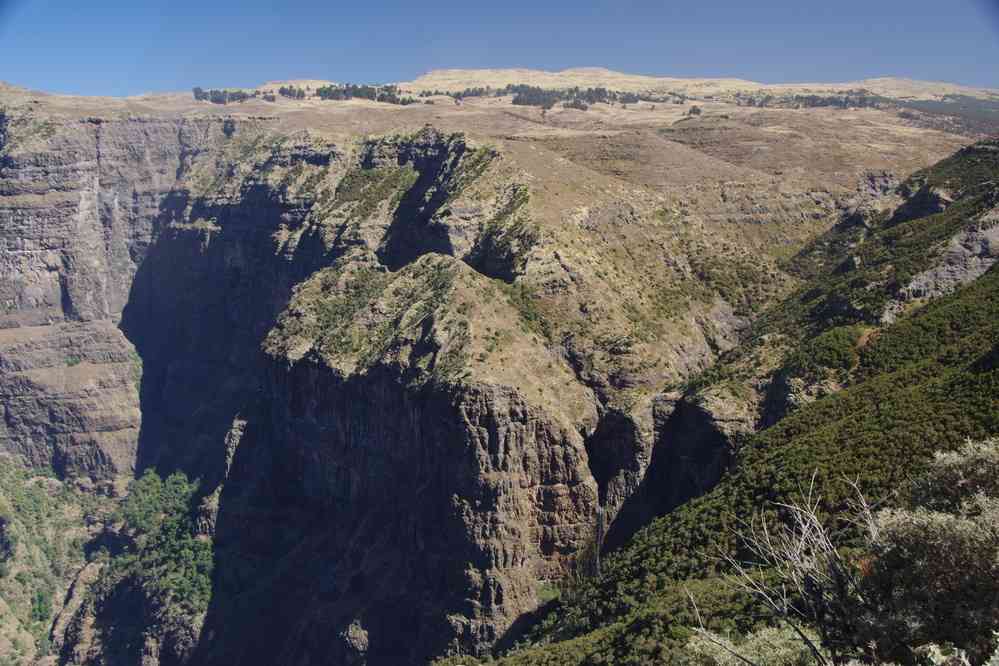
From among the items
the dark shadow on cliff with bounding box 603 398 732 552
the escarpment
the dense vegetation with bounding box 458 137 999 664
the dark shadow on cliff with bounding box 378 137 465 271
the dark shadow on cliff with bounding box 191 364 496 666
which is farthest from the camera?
the dark shadow on cliff with bounding box 378 137 465 271

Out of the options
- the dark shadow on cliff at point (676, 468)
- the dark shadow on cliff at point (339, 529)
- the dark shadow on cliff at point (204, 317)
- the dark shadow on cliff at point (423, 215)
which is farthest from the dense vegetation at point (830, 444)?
the dark shadow on cliff at point (204, 317)

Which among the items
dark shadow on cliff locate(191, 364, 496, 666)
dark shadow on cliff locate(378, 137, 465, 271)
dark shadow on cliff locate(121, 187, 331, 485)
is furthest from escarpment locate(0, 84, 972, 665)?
dark shadow on cliff locate(121, 187, 331, 485)

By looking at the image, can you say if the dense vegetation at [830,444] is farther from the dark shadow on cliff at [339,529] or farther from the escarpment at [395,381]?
the dark shadow on cliff at [339,529]

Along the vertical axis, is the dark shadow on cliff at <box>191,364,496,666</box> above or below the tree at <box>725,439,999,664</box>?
below

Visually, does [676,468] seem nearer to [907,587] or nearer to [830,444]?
[830,444]

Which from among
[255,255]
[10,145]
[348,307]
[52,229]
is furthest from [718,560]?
[10,145]

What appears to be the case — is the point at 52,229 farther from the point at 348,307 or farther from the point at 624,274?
the point at 624,274

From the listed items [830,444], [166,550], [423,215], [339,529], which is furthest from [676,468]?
[166,550]

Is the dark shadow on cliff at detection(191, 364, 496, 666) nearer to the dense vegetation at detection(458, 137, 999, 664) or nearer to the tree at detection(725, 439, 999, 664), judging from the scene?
the dense vegetation at detection(458, 137, 999, 664)
